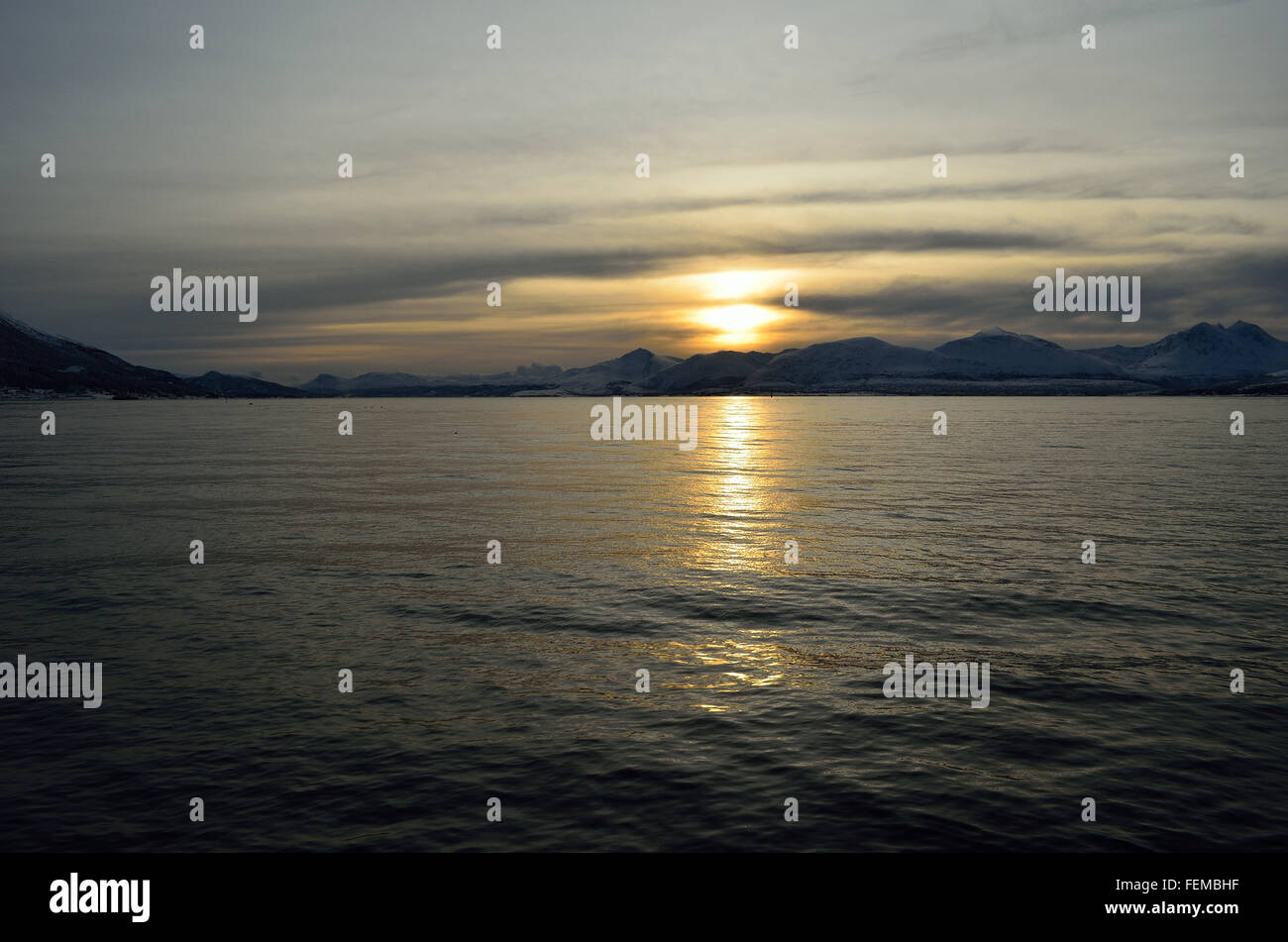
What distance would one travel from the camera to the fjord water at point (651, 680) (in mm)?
→ 16266

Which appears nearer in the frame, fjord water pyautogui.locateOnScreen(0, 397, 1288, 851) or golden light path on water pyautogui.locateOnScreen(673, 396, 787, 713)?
fjord water pyautogui.locateOnScreen(0, 397, 1288, 851)

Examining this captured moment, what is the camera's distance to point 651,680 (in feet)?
Result: 78.3

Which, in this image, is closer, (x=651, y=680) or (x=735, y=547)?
(x=651, y=680)

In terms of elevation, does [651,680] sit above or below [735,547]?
below

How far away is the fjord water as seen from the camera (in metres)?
16.3

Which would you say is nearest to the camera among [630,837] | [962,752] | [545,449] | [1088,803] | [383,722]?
[630,837]

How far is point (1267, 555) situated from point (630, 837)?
127ft

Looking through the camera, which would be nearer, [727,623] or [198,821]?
[198,821]

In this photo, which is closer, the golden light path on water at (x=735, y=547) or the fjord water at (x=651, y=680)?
the fjord water at (x=651, y=680)

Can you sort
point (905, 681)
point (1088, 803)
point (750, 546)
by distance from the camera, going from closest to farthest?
point (1088, 803), point (905, 681), point (750, 546)

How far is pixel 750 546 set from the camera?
44.2m

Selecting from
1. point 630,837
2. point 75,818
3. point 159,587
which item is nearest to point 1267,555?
point 630,837

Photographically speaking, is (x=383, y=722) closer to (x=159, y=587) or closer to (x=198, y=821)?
(x=198, y=821)

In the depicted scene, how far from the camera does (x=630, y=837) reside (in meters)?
15.4
